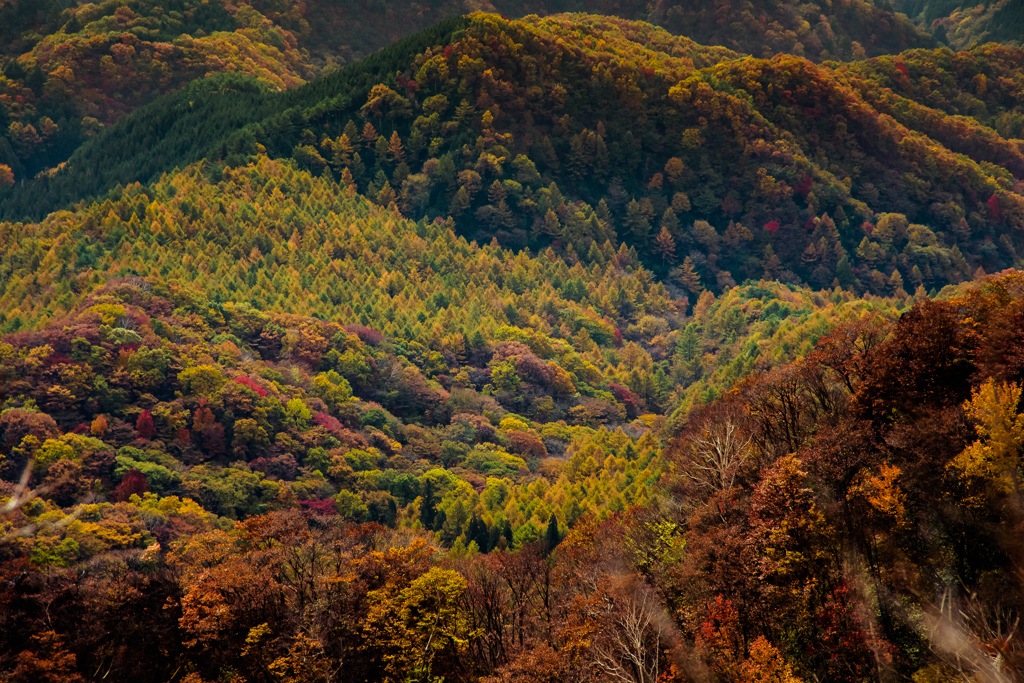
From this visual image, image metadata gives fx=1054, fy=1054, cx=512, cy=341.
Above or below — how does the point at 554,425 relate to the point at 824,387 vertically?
below

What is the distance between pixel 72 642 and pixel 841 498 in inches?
2100

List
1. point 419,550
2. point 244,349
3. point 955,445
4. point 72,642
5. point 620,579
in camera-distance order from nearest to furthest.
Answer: point 955,445 < point 620,579 < point 72,642 < point 419,550 < point 244,349

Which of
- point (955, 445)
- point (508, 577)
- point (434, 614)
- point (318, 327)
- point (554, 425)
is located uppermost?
point (955, 445)

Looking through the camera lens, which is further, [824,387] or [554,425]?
Answer: [554,425]

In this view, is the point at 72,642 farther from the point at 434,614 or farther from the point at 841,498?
the point at 841,498

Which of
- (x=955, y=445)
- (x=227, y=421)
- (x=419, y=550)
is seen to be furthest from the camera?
(x=227, y=421)

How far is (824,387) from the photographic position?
82.2 metres

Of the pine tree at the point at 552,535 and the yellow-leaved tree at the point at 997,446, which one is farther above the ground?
the yellow-leaved tree at the point at 997,446

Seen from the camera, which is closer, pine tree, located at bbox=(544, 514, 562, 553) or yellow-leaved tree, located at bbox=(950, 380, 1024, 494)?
yellow-leaved tree, located at bbox=(950, 380, 1024, 494)

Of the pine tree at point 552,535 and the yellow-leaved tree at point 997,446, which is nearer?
the yellow-leaved tree at point 997,446

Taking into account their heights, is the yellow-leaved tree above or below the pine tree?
above

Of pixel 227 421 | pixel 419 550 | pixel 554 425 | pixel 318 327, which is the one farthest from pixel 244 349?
pixel 419 550

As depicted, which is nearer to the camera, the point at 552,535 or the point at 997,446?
the point at 997,446

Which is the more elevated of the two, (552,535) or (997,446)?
(997,446)
